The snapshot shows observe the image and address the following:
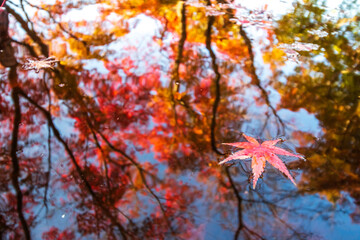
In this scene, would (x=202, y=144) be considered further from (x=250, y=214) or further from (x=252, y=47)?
(x=252, y=47)

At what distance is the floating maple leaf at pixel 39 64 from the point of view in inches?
103

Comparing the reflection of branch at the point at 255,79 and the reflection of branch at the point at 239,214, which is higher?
the reflection of branch at the point at 255,79

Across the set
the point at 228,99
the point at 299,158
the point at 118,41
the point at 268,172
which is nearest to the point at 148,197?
the point at 268,172

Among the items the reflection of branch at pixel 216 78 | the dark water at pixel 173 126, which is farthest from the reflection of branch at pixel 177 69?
the reflection of branch at pixel 216 78

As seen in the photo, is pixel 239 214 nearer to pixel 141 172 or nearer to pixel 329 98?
pixel 141 172

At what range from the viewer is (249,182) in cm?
158

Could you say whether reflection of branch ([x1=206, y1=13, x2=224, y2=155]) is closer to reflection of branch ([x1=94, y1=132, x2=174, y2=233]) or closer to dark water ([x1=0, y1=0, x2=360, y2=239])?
dark water ([x1=0, y1=0, x2=360, y2=239])

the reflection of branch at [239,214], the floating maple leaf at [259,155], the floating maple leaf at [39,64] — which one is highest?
the floating maple leaf at [39,64]

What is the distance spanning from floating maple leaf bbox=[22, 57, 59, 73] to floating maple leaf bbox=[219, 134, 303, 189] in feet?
6.55

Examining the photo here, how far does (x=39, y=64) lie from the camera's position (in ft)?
8.72

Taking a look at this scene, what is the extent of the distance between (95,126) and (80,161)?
365mm

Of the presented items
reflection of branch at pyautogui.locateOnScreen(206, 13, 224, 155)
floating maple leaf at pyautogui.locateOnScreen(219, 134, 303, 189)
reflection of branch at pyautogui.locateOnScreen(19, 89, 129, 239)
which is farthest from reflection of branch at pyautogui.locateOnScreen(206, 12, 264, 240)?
reflection of branch at pyautogui.locateOnScreen(19, 89, 129, 239)

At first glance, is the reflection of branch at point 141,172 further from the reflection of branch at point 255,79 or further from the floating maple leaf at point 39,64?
the floating maple leaf at point 39,64

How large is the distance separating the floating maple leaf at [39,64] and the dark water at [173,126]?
0.02 meters
